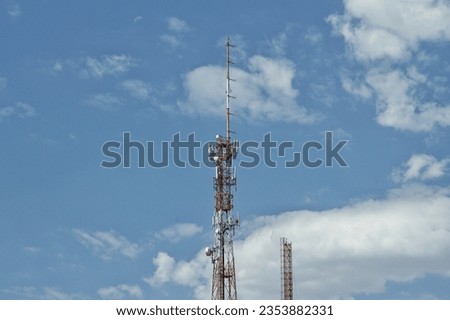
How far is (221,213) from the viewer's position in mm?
76125

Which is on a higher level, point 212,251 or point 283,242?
point 283,242
